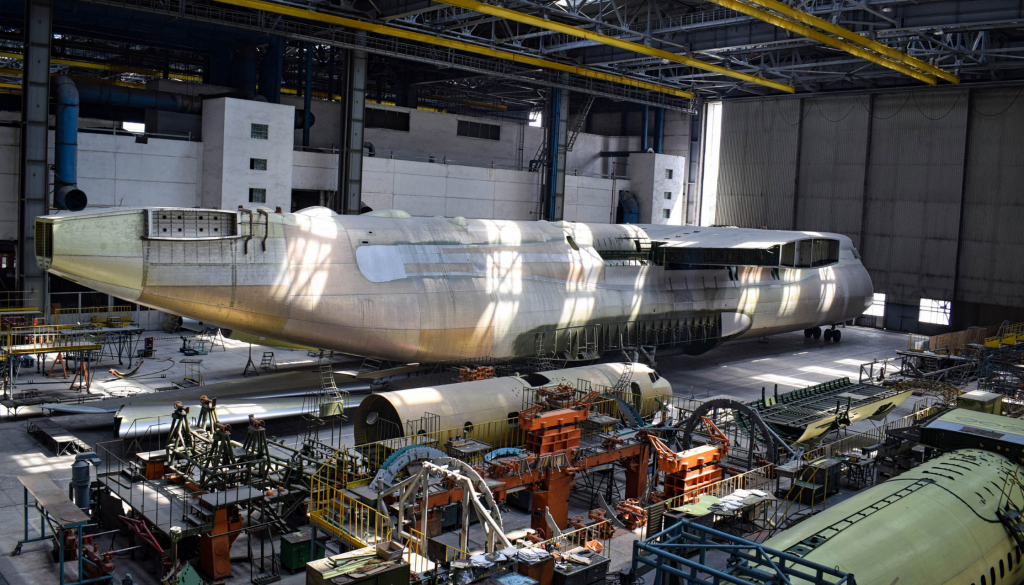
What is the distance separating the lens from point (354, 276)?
23.9 metres

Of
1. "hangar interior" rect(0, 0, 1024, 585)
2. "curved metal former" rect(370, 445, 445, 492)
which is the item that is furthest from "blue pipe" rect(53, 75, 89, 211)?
"curved metal former" rect(370, 445, 445, 492)

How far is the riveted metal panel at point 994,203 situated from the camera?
44.6m

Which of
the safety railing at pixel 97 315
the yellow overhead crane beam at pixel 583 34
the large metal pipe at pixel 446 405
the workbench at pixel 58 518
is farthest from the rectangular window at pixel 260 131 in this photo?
the workbench at pixel 58 518

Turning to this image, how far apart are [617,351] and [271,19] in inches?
814

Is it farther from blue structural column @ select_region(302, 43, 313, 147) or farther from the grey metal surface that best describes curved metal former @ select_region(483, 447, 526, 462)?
blue structural column @ select_region(302, 43, 313, 147)

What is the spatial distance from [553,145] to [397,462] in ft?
113

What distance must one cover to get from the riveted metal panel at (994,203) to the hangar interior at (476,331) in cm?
16

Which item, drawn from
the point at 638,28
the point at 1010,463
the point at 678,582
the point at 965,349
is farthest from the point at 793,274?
the point at 678,582

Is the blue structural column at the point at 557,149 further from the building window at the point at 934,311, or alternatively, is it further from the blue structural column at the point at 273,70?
the building window at the point at 934,311

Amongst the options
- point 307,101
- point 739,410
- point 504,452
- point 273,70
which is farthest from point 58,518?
point 273,70

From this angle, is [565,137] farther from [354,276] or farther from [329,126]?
[354,276]

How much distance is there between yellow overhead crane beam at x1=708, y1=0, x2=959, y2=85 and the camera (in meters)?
29.8

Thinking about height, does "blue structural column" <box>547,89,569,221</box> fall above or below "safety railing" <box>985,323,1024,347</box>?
A: above

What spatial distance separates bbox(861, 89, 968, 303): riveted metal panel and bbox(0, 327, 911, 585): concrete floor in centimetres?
395
